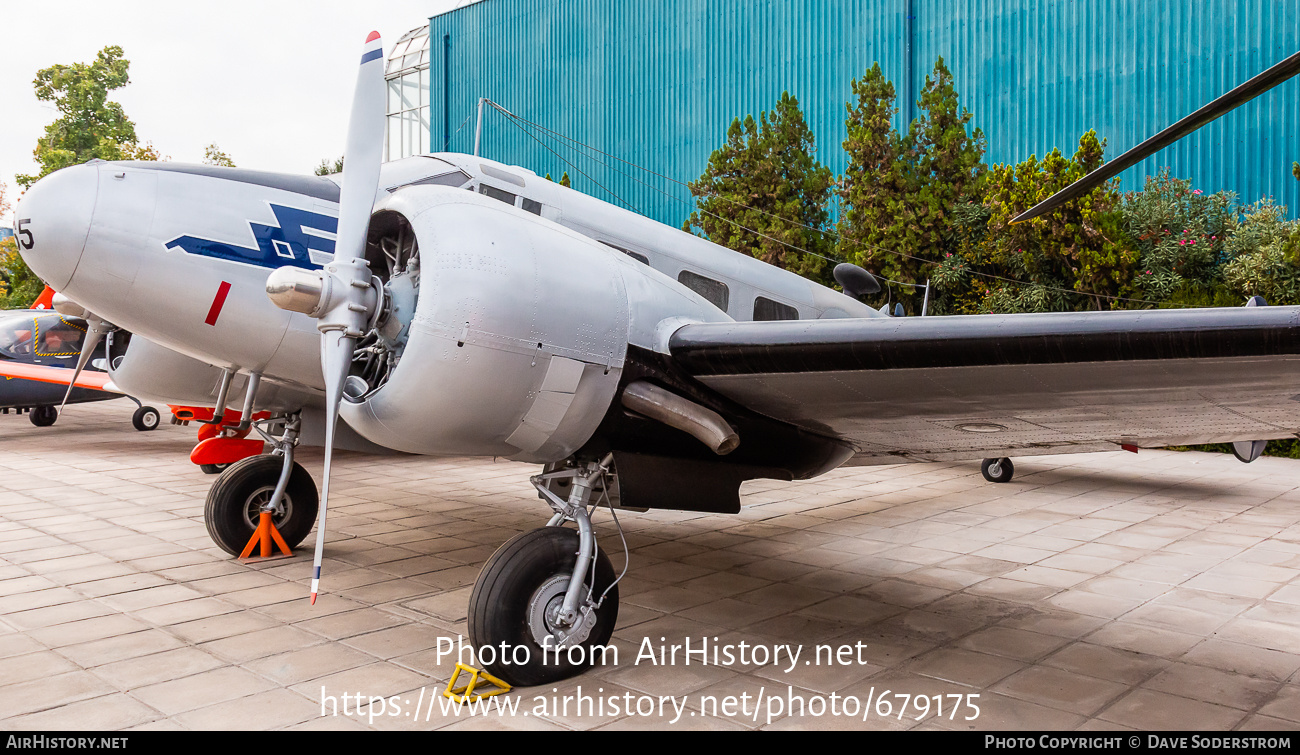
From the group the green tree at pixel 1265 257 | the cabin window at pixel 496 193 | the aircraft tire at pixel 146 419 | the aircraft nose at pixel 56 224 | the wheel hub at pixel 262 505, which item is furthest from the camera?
the aircraft tire at pixel 146 419

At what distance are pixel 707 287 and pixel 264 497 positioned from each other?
3863 millimetres

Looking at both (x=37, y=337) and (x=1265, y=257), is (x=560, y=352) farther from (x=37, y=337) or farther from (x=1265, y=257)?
(x=37, y=337)

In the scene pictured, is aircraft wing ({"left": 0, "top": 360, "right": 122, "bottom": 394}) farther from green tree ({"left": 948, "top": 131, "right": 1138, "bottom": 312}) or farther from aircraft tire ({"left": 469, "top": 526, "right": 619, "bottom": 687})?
green tree ({"left": 948, "top": 131, "right": 1138, "bottom": 312})

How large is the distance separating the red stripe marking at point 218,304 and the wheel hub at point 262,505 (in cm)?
226

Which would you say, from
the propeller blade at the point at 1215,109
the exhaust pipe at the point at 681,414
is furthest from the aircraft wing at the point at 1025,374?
the propeller blade at the point at 1215,109

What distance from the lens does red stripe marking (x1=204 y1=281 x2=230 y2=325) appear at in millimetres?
4816

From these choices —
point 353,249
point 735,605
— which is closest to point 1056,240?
point 735,605

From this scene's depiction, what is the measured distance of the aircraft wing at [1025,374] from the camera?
10.7 feet

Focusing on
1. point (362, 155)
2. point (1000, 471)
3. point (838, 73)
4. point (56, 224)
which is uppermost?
point (838, 73)

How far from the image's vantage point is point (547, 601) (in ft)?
13.8

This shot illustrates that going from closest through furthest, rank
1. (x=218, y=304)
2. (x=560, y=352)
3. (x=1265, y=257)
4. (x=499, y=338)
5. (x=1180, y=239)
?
(x=499, y=338), (x=560, y=352), (x=218, y=304), (x=1265, y=257), (x=1180, y=239)

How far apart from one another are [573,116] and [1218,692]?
2240 centimetres

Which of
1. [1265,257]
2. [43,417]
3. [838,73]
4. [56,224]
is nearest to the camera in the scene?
[56,224]

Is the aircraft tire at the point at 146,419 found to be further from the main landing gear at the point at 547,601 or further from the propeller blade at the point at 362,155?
the main landing gear at the point at 547,601
